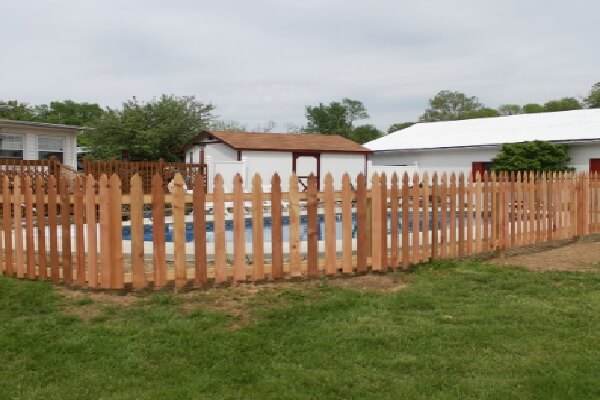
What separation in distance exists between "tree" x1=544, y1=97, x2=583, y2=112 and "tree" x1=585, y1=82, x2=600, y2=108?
1036mm

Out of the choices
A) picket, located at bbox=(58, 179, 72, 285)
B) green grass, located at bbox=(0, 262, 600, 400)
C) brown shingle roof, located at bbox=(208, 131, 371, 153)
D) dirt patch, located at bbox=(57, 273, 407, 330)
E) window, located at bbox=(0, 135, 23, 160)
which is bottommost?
green grass, located at bbox=(0, 262, 600, 400)

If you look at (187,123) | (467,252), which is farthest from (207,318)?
(187,123)

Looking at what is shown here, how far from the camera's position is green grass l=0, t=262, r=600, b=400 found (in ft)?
12.4

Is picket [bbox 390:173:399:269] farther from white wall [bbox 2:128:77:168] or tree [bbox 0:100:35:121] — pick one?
tree [bbox 0:100:35:121]

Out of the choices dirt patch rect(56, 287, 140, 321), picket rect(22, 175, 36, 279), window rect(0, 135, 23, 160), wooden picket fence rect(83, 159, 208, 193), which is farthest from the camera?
window rect(0, 135, 23, 160)

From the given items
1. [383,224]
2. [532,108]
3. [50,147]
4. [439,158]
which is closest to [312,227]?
[383,224]

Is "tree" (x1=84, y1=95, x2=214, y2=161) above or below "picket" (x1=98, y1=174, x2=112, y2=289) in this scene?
above

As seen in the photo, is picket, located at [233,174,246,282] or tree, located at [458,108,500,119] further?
tree, located at [458,108,500,119]

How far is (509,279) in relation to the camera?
7074 millimetres

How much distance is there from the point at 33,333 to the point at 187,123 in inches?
1210

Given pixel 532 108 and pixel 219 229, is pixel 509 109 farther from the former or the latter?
pixel 219 229

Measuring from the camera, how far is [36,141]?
22891 millimetres

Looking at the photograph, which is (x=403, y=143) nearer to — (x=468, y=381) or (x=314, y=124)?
(x=468, y=381)

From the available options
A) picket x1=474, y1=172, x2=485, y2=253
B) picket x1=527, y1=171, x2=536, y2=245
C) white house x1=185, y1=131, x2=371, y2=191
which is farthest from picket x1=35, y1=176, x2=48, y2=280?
white house x1=185, y1=131, x2=371, y2=191
